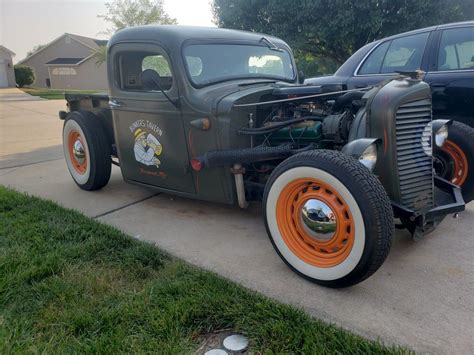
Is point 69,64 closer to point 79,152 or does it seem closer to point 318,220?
point 79,152

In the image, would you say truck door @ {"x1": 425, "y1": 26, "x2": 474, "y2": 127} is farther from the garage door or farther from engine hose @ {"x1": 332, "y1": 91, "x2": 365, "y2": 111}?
the garage door

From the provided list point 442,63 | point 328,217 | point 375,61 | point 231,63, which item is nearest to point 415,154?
point 328,217

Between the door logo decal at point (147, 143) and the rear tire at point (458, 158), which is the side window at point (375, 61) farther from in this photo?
the door logo decal at point (147, 143)

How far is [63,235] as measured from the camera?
3184 millimetres

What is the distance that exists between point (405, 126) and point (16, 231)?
317 cm

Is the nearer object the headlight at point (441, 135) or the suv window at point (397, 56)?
the headlight at point (441, 135)

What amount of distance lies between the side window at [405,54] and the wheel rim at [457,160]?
1.49m

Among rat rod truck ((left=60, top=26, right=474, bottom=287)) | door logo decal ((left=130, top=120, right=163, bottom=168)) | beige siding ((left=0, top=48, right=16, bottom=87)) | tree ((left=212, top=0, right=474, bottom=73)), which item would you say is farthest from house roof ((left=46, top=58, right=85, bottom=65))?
door logo decal ((left=130, top=120, right=163, bottom=168))

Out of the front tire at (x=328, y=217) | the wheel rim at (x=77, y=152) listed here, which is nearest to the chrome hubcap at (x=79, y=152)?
the wheel rim at (x=77, y=152)

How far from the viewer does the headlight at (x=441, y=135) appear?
10.1ft

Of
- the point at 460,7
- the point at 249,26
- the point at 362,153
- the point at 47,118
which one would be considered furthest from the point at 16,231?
the point at 460,7

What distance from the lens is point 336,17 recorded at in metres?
13.0

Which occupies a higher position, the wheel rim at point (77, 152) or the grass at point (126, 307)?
the wheel rim at point (77, 152)

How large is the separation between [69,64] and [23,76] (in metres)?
4.93
